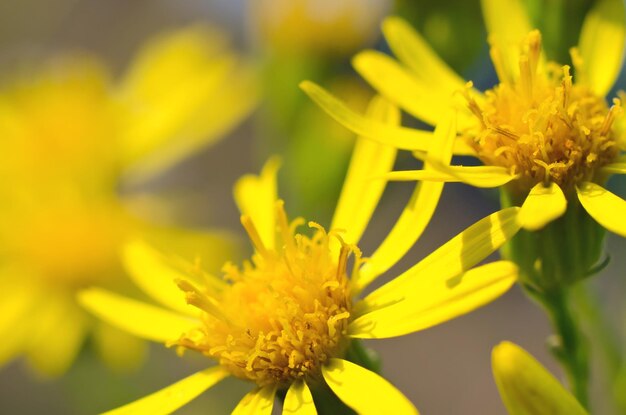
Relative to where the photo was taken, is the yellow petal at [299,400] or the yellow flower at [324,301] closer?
the yellow flower at [324,301]

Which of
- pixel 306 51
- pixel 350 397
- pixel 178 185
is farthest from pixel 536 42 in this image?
Answer: pixel 178 185

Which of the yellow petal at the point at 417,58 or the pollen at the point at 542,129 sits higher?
the yellow petal at the point at 417,58

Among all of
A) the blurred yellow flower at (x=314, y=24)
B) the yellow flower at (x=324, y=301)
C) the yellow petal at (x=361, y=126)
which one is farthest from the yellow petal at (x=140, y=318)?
the blurred yellow flower at (x=314, y=24)

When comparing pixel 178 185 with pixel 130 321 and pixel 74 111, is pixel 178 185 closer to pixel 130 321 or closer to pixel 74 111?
pixel 74 111

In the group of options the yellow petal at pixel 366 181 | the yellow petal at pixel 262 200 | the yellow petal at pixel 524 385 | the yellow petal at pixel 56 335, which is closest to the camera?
the yellow petal at pixel 524 385

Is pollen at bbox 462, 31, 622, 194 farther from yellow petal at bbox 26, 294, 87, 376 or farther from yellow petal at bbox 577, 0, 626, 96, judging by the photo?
yellow petal at bbox 26, 294, 87, 376

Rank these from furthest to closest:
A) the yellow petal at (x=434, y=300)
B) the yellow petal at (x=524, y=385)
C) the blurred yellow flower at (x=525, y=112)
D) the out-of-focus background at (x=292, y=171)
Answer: the out-of-focus background at (x=292, y=171)
the blurred yellow flower at (x=525, y=112)
the yellow petal at (x=434, y=300)
the yellow petal at (x=524, y=385)

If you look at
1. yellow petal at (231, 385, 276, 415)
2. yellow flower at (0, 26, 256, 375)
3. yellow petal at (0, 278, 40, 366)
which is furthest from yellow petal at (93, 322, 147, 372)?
yellow petal at (231, 385, 276, 415)

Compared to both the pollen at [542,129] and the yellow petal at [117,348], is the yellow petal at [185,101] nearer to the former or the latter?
the yellow petal at [117,348]
